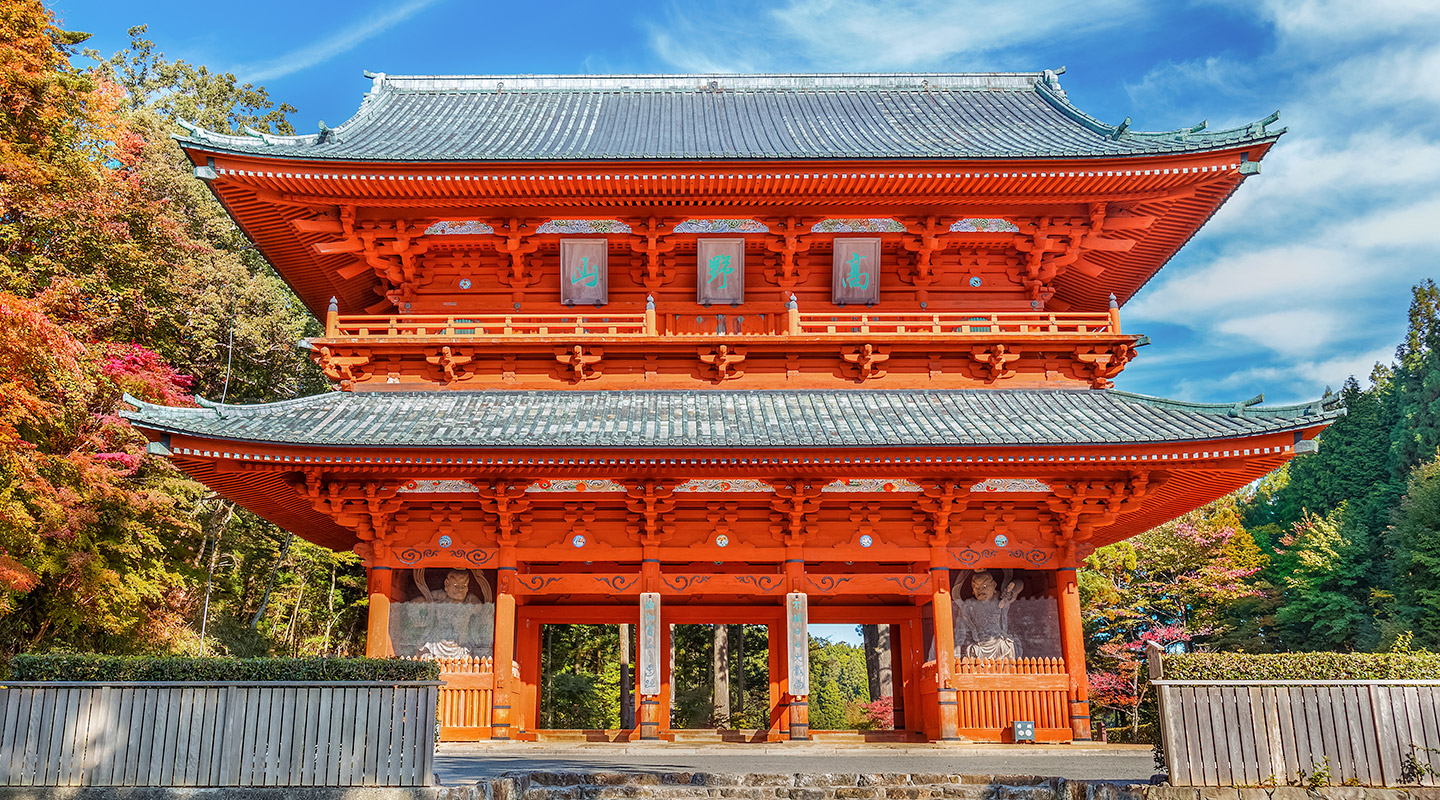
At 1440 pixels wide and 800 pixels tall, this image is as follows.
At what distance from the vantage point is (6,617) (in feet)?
65.7

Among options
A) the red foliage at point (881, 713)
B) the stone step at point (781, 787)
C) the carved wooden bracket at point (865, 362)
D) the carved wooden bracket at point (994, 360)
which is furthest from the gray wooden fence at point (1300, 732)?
the red foliage at point (881, 713)

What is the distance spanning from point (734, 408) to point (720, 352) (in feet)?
3.66

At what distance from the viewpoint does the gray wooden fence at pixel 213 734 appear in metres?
9.66

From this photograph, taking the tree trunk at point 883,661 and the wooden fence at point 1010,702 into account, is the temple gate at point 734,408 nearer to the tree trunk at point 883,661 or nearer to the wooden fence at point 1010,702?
the wooden fence at point 1010,702

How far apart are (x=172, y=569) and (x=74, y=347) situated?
31.0 feet

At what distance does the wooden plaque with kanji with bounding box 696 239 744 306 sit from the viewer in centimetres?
1766

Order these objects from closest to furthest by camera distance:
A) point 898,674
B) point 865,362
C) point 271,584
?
1. point 865,362
2. point 898,674
3. point 271,584

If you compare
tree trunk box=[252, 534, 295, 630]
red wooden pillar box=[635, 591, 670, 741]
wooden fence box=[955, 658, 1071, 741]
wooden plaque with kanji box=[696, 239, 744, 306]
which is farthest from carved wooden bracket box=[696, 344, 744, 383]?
tree trunk box=[252, 534, 295, 630]

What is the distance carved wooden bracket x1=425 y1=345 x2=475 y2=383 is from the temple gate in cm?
7

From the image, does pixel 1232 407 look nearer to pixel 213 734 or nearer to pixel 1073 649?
pixel 1073 649

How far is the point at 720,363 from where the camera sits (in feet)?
54.7

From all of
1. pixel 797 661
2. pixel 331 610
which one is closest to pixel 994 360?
pixel 797 661

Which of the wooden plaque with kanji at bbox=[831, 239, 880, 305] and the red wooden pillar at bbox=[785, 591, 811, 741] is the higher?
the wooden plaque with kanji at bbox=[831, 239, 880, 305]

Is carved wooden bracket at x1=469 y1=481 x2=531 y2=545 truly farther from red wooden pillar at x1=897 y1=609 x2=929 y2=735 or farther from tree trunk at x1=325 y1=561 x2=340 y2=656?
tree trunk at x1=325 y1=561 x2=340 y2=656
